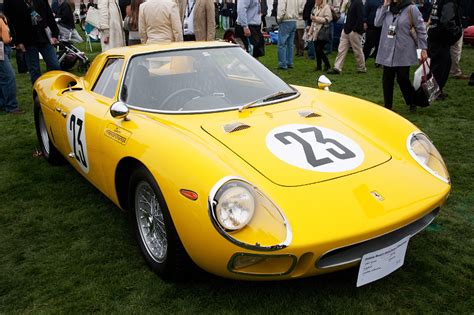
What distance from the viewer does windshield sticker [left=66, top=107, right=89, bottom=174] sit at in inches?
118

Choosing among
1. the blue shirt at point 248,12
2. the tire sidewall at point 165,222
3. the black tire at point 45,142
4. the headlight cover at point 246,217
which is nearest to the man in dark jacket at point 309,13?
the blue shirt at point 248,12

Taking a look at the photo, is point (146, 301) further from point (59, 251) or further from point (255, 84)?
point (255, 84)

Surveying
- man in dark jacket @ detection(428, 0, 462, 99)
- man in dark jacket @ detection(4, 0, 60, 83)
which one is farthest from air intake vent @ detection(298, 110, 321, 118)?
man in dark jacket @ detection(4, 0, 60, 83)

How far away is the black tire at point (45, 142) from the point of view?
13.8ft

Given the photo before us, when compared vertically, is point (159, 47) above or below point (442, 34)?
Result: above

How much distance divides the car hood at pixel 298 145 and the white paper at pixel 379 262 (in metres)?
0.40

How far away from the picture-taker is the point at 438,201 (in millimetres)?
2064

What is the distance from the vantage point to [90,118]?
2912mm

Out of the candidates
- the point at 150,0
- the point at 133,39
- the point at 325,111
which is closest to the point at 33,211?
the point at 325,111

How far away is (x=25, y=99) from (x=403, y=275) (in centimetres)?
694

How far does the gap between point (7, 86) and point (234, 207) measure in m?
5.50

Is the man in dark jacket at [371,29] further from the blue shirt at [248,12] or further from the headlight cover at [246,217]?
the headlight cover at [246,217]

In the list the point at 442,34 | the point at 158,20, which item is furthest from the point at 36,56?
the point at 442,34

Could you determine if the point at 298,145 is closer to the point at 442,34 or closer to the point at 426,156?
the point at 426,156
